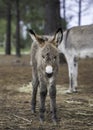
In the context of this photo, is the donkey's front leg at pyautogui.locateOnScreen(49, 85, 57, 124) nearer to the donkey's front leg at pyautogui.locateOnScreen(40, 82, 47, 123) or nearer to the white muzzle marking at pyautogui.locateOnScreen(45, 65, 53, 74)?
the donkey's front leg at pyautogui.locateOnScreen(40, 82, 47, 123)

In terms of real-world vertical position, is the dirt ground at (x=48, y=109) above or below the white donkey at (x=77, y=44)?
below

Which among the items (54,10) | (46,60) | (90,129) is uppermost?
(54,10)

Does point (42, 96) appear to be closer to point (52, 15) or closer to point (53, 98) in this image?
point (53, 98)

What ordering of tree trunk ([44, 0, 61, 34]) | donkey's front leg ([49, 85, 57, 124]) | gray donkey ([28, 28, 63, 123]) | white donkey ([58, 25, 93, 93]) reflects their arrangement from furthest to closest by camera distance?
tree trunk ([44, 0, 61, 34]), white donkey ([58, 25, 93, 93]), donkey's front leg ([49, 85, 57, 124]), gray donkey ([28, 28, 63, 123])

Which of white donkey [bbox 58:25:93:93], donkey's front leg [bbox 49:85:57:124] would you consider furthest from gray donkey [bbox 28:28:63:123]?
white donkey [bbox 58:25:93:93]

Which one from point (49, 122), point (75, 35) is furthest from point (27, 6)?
point (49, 122)

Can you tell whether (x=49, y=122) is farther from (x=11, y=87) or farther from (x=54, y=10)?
(x=54, y=10)

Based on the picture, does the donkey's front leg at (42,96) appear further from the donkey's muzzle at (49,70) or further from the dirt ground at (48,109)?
the donkey's muzzle at (49,70)

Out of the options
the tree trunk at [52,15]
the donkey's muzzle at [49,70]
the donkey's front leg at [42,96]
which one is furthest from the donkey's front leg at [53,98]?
the tree trunk at [52,15]

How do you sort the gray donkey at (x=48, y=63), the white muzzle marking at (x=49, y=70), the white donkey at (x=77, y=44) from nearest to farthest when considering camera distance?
the white muzzle marking at (x=49, y=70) → the gray donkey at (x=48, y=63) → the white donkey at (x=77, y=44)

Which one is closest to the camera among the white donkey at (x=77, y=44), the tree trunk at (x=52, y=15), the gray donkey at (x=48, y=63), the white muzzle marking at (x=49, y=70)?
the white muzzle marking at (x=49, y=70)

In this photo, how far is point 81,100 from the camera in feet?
31.2

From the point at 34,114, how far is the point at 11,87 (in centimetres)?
427

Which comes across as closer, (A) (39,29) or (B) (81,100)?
(B) (81,100)
